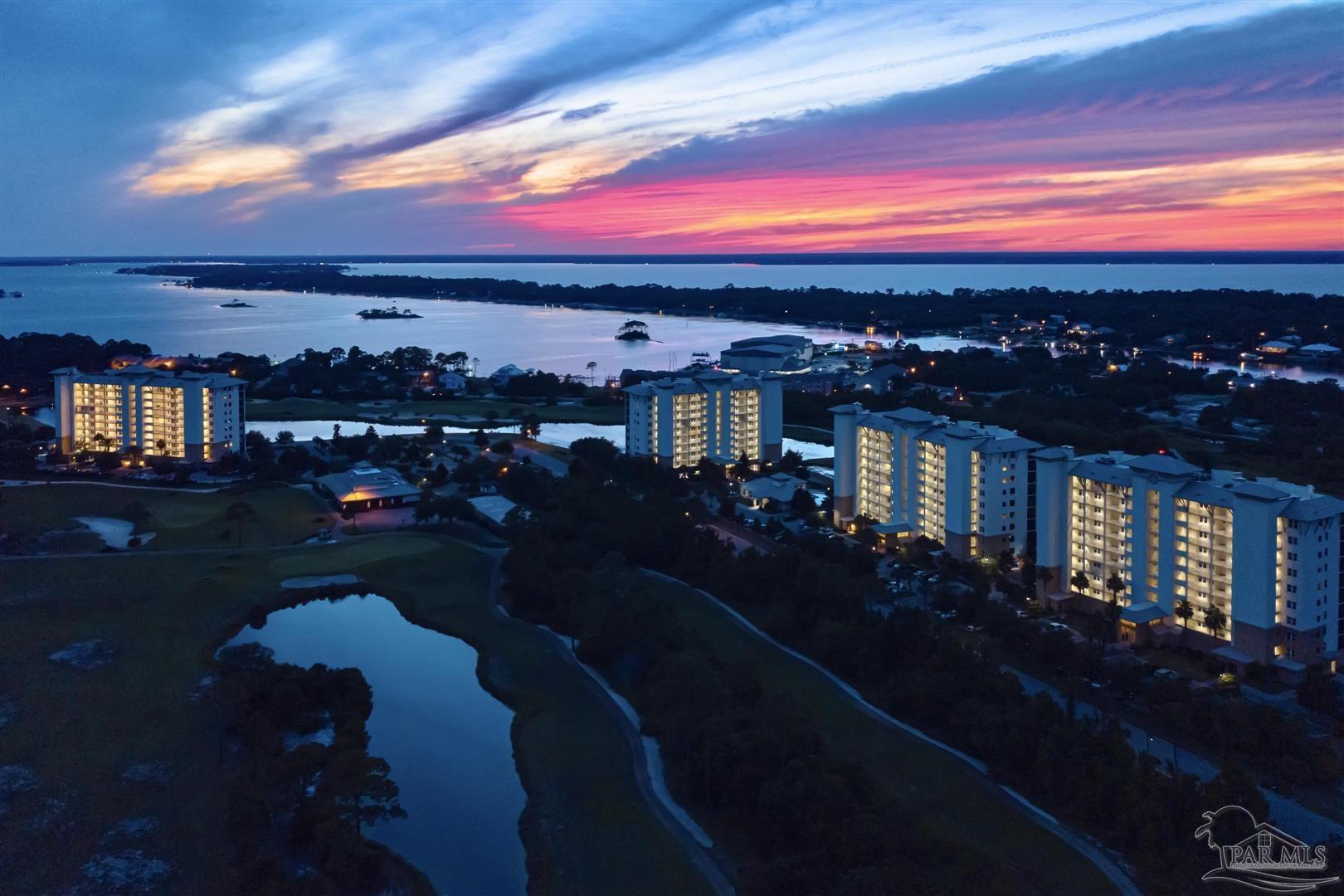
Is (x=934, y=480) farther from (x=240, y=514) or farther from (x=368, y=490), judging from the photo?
(x=240, y=514)

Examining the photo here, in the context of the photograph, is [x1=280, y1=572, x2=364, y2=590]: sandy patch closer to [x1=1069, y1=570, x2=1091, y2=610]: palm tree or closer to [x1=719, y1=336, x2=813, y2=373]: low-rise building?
[x1=1069, y1=570, x2=1091, y2=610]: palm tree

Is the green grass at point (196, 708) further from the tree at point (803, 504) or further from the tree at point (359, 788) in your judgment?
the tree at point (803, 504)

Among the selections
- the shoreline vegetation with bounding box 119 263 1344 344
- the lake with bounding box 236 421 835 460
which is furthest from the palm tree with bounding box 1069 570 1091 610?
the shoreline vegetation with bounding box 119 263 1344 344

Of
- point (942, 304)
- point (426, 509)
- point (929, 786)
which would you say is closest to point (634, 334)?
point (942, 304)

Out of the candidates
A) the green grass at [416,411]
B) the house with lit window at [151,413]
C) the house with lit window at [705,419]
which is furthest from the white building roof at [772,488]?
the house with lit window at [151,413]

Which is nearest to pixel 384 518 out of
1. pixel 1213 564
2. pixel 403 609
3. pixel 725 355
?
pixel 403 609

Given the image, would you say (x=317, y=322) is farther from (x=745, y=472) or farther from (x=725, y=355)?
(x=745, y=472)
